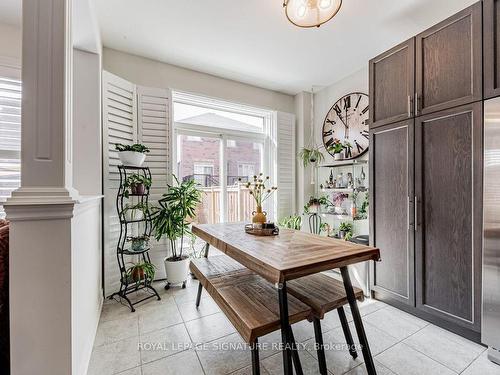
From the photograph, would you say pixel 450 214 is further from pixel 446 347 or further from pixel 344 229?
pixel 344 229

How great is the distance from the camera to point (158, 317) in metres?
2.16

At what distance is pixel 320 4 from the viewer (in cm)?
170

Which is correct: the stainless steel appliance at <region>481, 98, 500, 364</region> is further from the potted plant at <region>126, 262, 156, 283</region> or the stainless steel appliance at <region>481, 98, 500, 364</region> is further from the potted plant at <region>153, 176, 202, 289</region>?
the potted plant at <region>126, 262, 156, 283</region>

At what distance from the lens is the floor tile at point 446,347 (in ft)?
5.17

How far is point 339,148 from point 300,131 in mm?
954

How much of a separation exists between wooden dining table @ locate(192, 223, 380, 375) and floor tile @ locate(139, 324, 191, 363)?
0.81 meters

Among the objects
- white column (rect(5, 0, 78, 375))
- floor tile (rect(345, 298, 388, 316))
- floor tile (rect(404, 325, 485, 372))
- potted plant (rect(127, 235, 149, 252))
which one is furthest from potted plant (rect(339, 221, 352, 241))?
white column (rect(5, 0, 78, 375))

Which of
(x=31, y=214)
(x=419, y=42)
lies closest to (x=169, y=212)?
(x=31, y=214)

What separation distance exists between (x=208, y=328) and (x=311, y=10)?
8.89 feet

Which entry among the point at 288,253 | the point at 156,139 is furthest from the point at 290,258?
the point at 156,139

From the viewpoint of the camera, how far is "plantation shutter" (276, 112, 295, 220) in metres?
3.89

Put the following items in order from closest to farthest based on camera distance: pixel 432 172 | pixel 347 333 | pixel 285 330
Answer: pixel 285 330, pixel 347 333, pixel 432 172

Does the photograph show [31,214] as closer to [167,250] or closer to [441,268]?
[167,250]

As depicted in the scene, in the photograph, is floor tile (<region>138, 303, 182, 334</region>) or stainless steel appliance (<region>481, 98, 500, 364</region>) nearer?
stainless steel appliance (<region>481, 98, 500, 364</region>)
